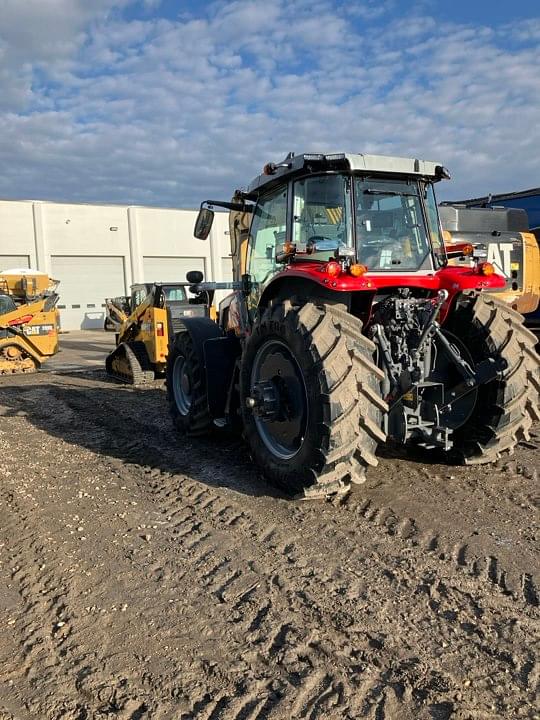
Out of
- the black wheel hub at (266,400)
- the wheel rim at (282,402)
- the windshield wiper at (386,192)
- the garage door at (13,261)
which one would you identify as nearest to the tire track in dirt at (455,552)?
the wheel rim at (282,402)

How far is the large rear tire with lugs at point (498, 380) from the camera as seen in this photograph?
4.77 m

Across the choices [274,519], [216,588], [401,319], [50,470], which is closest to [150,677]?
[216,588]

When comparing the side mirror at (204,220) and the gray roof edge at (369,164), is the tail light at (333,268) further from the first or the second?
the side mirror at (204,220)

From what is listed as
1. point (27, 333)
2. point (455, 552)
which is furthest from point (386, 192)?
point (27, 333)

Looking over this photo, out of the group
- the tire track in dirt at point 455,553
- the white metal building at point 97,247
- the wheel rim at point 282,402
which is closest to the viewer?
the tire track in dirt at point 455,553

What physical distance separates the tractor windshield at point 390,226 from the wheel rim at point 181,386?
119 inches

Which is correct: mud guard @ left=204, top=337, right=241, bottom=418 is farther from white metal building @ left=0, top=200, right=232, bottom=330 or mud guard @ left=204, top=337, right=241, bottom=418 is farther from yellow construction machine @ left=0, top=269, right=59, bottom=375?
white metal building @ left=0, top=200, right=232, bottom=330

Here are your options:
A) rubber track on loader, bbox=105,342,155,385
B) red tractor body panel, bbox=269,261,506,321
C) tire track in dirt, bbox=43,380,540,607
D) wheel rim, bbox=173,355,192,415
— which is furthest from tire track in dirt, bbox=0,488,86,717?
rubber track on loader, bbox=105,342,155,385

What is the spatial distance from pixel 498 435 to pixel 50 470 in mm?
4059

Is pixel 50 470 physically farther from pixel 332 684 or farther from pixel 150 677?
pixel 332 684

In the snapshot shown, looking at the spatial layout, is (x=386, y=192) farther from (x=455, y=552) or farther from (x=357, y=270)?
(x=455, y=552)

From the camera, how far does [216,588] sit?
3436mm

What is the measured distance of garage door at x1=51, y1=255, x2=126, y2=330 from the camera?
3073cm

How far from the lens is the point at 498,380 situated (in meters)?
4.79
